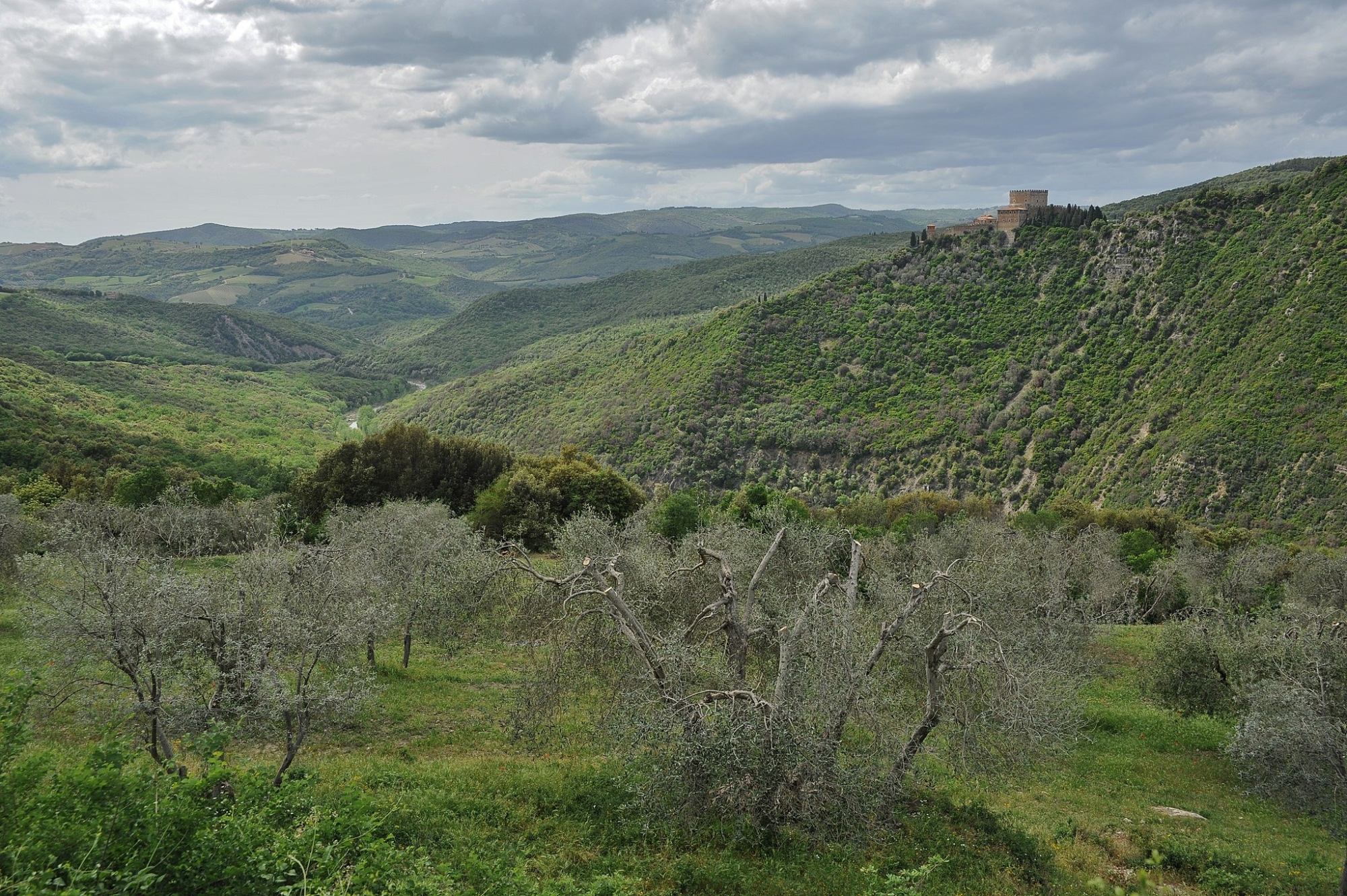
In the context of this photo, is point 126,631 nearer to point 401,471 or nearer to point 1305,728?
point 1305,728

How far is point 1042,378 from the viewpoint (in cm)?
8625

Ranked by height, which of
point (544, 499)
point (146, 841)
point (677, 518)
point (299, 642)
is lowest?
point (544, 499)

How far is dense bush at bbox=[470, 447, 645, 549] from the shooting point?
1668 inches

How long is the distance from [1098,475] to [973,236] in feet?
169

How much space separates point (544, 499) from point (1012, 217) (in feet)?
312

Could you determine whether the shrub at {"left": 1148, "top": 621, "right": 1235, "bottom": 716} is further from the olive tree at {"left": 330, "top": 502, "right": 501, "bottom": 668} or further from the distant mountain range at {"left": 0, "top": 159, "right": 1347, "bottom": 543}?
the distant mountain range at {"left": 0, "top": 159, "right": 1347, "bottom": 543}

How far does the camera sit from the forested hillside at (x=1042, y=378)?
62.2m


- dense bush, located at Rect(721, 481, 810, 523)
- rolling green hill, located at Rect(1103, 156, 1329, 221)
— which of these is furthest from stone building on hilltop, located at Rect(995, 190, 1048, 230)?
dense bush, located at Rect(721, 481, 810, 523)

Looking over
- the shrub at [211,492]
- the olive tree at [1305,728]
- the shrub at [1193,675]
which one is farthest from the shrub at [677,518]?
the shrub at [211,492]

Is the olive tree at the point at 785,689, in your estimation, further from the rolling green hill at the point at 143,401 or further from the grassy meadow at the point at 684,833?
the rolling green hill at the point at 143,401

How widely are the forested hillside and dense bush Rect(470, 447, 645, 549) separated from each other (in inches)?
1491

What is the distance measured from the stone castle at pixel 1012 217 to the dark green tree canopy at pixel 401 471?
86339 mm

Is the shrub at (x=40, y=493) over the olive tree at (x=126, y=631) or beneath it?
beneath

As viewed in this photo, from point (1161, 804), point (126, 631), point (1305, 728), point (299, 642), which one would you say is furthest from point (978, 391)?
point (126, 631)
